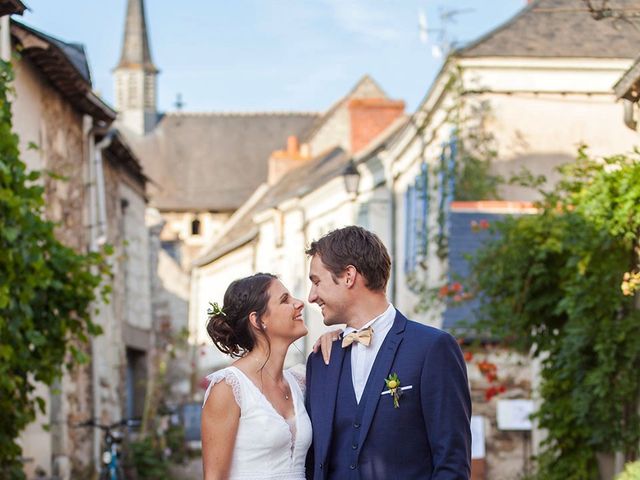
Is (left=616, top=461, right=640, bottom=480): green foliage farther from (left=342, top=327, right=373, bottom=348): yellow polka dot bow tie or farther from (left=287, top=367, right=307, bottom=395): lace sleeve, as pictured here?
(left=342, top=327, right=373, bottom=348): yellow polka dot bow tie

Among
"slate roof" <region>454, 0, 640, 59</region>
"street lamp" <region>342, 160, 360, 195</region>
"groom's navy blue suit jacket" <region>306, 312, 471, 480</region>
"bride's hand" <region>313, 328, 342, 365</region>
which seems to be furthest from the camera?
"street lamp" <region>342, 160, 360, 195</region>

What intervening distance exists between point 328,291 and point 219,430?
0.77 metres

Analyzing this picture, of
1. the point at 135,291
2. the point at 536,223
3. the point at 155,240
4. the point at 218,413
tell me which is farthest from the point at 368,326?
the point at 155,240

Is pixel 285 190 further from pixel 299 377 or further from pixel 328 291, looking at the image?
pixel 328 291

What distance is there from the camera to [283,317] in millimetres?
5742

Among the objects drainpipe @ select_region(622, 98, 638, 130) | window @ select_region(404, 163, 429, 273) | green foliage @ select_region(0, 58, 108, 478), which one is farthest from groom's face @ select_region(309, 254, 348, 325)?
window @ select_region(404, 163, 429, 273)

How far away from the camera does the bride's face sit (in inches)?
226

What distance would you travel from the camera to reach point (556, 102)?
19172mm

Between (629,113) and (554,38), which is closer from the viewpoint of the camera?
(629,113)

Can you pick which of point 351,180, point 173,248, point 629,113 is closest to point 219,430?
point 629,113

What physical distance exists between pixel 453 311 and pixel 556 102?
2995mm

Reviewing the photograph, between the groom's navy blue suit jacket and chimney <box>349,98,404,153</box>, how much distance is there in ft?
87.3

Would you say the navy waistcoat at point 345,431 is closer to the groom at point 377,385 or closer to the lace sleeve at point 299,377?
the groom at point 377,385

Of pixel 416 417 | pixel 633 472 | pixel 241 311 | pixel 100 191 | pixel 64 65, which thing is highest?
pixel 64 65
